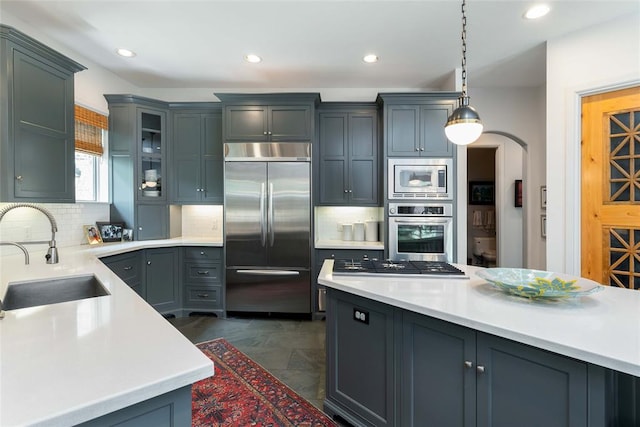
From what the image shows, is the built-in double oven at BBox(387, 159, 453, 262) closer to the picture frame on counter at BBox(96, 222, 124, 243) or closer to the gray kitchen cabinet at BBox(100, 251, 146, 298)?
the gray kitchen cabinet at BBox(100, 251, 146, 298)

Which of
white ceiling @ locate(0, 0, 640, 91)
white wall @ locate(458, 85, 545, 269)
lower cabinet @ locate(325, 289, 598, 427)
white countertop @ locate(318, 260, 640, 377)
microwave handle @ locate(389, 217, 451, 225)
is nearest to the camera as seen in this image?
white countertop @ locate(318, 260, 640, 377)

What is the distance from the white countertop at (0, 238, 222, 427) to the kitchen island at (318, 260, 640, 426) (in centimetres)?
96

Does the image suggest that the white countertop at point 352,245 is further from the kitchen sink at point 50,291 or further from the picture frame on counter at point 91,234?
the picture frame on counter at point 91,234

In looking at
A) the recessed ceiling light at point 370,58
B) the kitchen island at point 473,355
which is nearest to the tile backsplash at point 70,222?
the recessed ceiling light at point 370,58

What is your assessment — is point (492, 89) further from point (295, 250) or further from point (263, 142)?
point (295, 250)

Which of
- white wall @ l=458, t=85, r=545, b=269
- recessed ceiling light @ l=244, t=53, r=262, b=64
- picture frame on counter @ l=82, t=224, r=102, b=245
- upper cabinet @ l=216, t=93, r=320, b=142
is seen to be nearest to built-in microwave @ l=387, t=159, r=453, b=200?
upper cabinet @ l=216, t=93, r=320, b=142

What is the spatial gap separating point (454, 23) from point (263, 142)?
2279mm

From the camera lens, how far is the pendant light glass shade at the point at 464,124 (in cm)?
170

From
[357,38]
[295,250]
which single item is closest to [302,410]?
[295,250]

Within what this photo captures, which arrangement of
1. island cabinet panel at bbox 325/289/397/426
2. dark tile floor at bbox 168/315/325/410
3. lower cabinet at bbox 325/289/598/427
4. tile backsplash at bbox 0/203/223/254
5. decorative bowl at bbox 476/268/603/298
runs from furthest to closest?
tile backsplash at bbox 0/203/223/254 → dark tile floor at bbox 168/315/325/410 → island cabinet panel at bbox 325/289/397/426 → decorative bowl at bbox 476/268/603/298 → lower cabinet at bbox 325/289/598/427

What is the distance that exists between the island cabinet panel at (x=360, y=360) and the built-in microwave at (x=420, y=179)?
202 centimetres

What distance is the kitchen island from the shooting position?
938mm

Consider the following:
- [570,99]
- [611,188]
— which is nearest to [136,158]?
[570,99]

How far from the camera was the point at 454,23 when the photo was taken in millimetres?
2588
